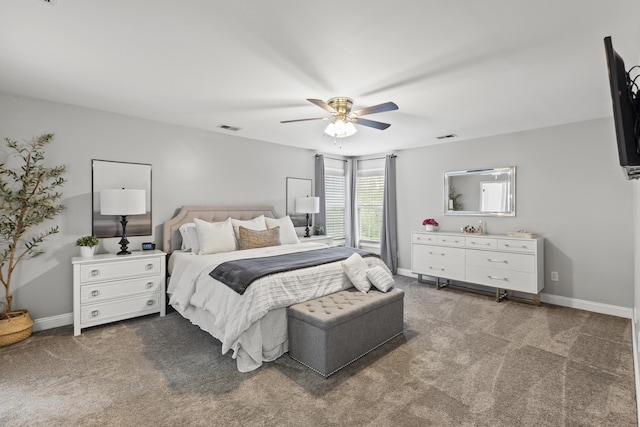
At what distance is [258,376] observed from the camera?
2502mm

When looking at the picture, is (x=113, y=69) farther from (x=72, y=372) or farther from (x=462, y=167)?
(x=462, y=167)

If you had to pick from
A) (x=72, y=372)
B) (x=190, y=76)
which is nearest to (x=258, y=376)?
(x=72, y=372)

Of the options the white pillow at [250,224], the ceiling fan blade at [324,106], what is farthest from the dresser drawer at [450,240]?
the ceiling fan blade at [324,106]

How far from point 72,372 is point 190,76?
8.64ft

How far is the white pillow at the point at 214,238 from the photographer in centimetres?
392

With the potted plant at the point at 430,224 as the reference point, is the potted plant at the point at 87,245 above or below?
below

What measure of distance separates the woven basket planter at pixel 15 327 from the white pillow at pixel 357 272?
3198 mm

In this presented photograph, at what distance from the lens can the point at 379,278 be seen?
10.7 ft

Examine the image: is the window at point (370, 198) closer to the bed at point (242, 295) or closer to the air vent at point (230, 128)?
the bed at point (242, 295)

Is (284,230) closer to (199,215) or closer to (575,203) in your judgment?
(199,215)

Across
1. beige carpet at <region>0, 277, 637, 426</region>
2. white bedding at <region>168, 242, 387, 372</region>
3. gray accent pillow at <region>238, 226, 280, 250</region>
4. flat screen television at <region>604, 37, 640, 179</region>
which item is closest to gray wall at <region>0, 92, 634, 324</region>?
beige carpet at <region>0, 277, 637, 426</region>

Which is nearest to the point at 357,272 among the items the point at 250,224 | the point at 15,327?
the point at 250,224

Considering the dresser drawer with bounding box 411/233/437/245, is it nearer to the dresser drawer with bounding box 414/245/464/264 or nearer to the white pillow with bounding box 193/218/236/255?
the dresser drawer with bounding box 414/245/464/264

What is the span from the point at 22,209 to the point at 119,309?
1.38 metres
